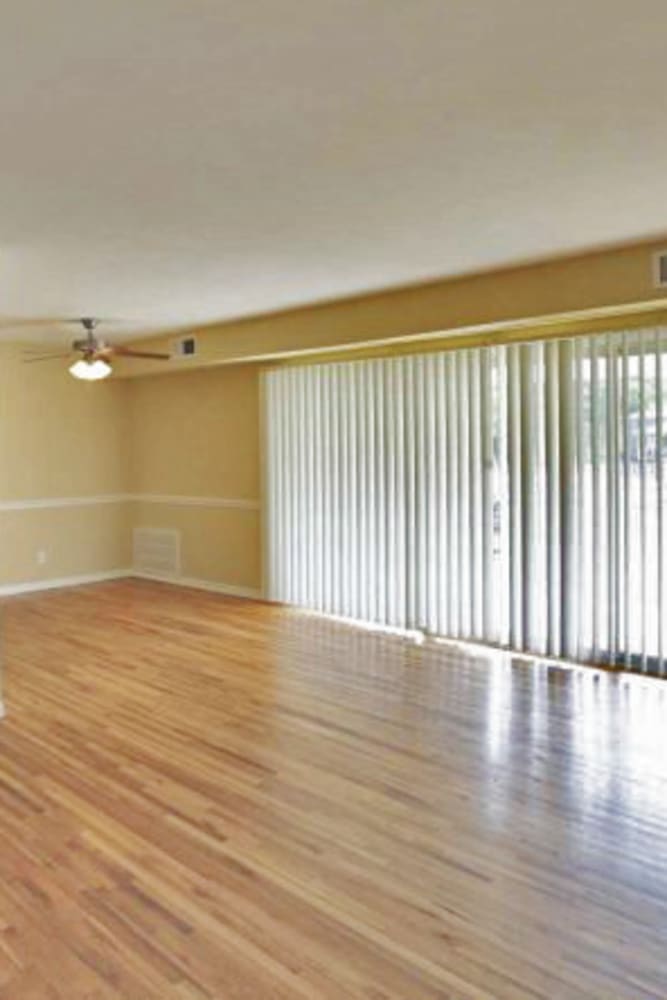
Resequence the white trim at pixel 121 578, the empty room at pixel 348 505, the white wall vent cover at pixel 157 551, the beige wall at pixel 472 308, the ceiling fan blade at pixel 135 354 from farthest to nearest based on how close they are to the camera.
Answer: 1. the white wall vent cover at pixel 157 551
2. the white trim at pixel 121 578
3. the ceiling fan blade at pixel 135 354
4. the beige wall at pixel 472 308
5. the empty room at pixel 348 505

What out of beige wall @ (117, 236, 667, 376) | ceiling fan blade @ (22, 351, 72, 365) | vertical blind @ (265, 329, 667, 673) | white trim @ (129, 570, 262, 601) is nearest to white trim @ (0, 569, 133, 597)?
white trim @ (129, 570, 262, 601)

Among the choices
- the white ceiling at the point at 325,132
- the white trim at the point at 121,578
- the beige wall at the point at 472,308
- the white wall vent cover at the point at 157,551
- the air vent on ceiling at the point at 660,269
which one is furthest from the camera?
the white wall vent cover at the point at 157,551

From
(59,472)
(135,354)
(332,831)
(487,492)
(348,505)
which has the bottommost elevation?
(332,831)

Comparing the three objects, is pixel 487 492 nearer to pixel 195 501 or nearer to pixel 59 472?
pixel 195 501

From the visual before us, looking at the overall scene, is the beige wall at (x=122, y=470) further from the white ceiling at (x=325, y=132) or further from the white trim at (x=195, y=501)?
the white ceiling at (x=325, y=132)

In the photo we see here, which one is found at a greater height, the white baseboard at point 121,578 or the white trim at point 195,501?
the white trim at point 195,501

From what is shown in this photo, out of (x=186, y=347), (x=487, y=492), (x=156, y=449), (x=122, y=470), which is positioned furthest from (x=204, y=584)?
(x=487, y=492)

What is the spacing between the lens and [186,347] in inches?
294

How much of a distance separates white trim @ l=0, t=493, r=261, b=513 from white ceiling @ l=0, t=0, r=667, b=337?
3411 mm

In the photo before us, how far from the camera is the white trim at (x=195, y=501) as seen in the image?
7.81 m

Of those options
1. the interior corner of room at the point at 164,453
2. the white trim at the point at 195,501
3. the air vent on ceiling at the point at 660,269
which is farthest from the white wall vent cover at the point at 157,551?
the air vent on ceiling at the point at 660,269

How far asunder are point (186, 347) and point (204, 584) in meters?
2.37

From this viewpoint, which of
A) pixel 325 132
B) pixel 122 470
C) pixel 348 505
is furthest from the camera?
pixel 122 470

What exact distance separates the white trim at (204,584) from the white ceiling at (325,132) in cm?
368
